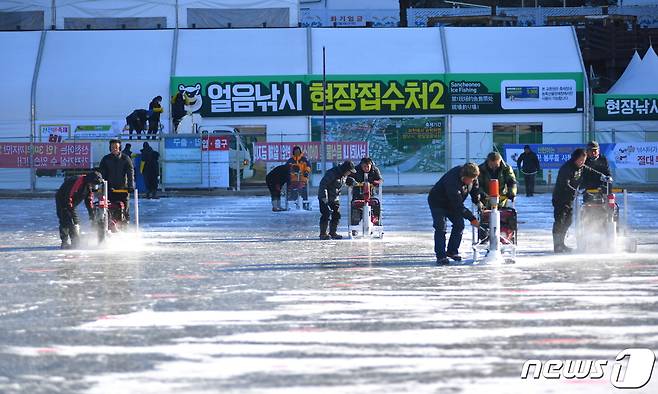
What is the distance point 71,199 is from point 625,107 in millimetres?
29901

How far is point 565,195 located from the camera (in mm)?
18594

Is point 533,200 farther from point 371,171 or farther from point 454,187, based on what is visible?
point 454,187

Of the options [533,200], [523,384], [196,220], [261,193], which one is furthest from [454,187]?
[261,193]

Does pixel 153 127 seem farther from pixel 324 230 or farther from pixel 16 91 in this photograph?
pixel 324 230

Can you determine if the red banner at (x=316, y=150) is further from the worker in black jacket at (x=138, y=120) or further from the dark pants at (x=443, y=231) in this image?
the dark pants at (x=443, y=231)

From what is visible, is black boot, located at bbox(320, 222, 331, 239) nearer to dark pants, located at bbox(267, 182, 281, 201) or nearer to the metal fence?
dark pants, located at bbox(267, 182, 281, 201)

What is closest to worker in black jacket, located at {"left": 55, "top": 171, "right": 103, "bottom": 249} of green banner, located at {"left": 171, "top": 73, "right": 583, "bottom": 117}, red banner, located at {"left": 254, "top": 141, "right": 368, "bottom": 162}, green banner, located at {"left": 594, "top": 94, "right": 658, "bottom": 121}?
red banner, located at {"left": 254, "top": 141, "right": 368, "bottom": 162}

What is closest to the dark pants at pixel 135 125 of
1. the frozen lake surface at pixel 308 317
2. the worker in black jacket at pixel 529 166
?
the worker in black jacket at pixel 529 166

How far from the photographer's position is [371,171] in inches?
870

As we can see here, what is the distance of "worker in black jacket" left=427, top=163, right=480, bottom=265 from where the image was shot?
54.0 ft

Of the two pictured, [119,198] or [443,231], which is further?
[119,198]

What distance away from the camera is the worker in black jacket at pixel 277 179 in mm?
29953

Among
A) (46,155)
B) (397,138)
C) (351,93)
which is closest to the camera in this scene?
(46,155)

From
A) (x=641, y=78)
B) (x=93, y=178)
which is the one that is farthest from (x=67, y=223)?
(x=641, y=78)
